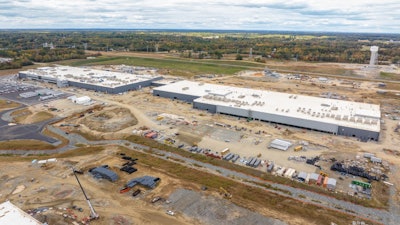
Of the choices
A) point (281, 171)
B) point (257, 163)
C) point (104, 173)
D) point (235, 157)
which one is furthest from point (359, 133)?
point (104, 173)

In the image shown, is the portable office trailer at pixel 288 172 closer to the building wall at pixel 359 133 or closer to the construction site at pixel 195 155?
the construction site at pixel 195 155

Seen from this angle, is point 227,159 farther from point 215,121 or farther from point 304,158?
point 215,121

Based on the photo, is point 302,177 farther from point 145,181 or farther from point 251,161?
point 145,181

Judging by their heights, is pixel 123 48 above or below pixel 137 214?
above

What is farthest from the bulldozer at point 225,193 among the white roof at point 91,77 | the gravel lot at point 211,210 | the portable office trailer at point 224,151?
the white roof at point 91,77

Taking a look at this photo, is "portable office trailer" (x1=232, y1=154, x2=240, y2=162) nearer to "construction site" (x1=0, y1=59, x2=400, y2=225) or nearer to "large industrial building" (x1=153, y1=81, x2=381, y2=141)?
"construction site" (x1=0, y1=59, x2=400, y2=225)

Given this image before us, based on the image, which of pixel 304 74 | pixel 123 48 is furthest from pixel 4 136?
pixel 123 48
